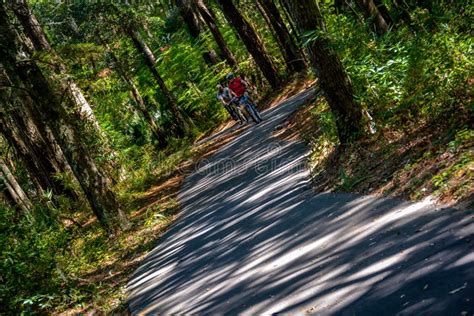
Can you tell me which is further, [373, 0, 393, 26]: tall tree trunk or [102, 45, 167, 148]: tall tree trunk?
[102, 45, 167, 148]: tall tree trunk

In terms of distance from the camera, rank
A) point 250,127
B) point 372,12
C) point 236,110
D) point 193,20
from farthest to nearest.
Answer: point 193,20 → point 236,110 → point 250,127 → point 372,12

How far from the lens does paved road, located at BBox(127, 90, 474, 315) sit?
14.5 ft

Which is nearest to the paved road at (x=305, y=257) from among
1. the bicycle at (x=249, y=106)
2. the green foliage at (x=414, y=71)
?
the green foliage at (x=414, y=71)

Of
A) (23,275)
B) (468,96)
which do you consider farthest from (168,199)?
(468,96)

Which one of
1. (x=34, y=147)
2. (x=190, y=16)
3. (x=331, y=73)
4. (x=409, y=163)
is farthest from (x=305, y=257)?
(x=190, y=16)

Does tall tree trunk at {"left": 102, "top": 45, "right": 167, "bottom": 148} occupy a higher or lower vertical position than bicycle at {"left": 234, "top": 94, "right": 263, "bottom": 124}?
higher

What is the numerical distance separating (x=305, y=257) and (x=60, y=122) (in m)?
8.70

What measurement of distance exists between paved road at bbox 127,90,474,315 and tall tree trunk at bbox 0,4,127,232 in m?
2.22

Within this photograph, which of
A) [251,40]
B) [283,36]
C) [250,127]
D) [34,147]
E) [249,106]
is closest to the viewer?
[34,147]

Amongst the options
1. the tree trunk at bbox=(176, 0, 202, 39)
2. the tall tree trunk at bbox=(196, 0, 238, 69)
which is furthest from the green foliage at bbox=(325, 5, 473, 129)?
the tree trunk at bbox=(176, 0, 202, 39)

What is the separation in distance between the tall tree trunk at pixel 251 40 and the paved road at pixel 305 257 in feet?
48.1

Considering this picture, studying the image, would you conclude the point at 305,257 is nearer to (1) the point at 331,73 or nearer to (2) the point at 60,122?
(1) the point at 331,73

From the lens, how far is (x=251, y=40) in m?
26.1

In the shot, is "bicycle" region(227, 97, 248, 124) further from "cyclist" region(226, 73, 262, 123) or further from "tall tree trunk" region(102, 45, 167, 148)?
"tall tree trunk" region(102, 45, 167, 148)
